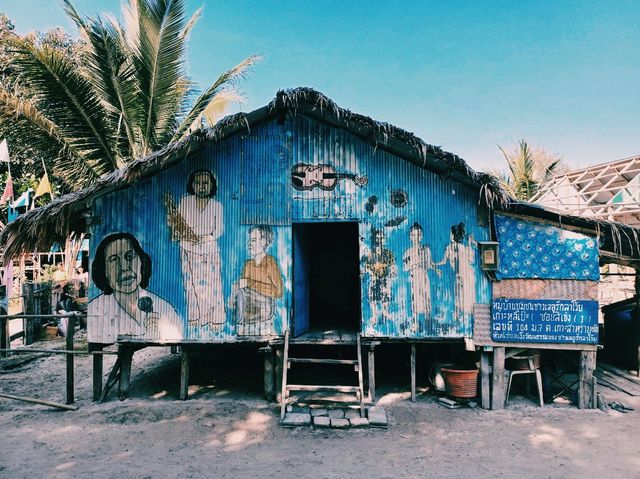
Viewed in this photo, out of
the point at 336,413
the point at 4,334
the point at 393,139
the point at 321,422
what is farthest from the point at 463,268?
the point at 4,334

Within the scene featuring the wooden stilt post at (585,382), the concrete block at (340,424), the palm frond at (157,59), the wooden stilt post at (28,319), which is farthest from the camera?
the wooden stilt post at (28,319)

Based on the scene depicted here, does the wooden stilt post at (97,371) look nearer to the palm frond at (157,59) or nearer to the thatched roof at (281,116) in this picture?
the thatched roof at (281,116)

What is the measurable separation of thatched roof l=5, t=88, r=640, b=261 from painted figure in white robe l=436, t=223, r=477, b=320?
734 millimetres

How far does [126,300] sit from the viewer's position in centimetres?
693

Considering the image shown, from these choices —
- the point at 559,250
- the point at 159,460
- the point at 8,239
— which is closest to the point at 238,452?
the point at 159,460

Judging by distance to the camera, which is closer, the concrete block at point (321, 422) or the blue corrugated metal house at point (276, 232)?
the concrete block at point (321, 422)

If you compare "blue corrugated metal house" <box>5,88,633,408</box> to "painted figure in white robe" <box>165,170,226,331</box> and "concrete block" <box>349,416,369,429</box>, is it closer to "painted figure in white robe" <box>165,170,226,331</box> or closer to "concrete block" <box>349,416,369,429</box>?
"painted figure in white robe" <box>165,170,226,331</box>

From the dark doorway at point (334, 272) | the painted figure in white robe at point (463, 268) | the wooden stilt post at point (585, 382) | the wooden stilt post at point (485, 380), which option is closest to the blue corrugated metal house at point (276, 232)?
the painted figure in white robe at point (463, 268)

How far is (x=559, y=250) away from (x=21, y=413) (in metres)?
9.17

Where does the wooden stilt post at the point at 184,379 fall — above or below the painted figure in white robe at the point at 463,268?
below

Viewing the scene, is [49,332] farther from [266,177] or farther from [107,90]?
[266,177]

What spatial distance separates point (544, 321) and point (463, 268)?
5.11 ft

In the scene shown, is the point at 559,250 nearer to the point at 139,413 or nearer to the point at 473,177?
the point at 473,177

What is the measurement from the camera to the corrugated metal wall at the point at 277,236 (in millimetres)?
6871
